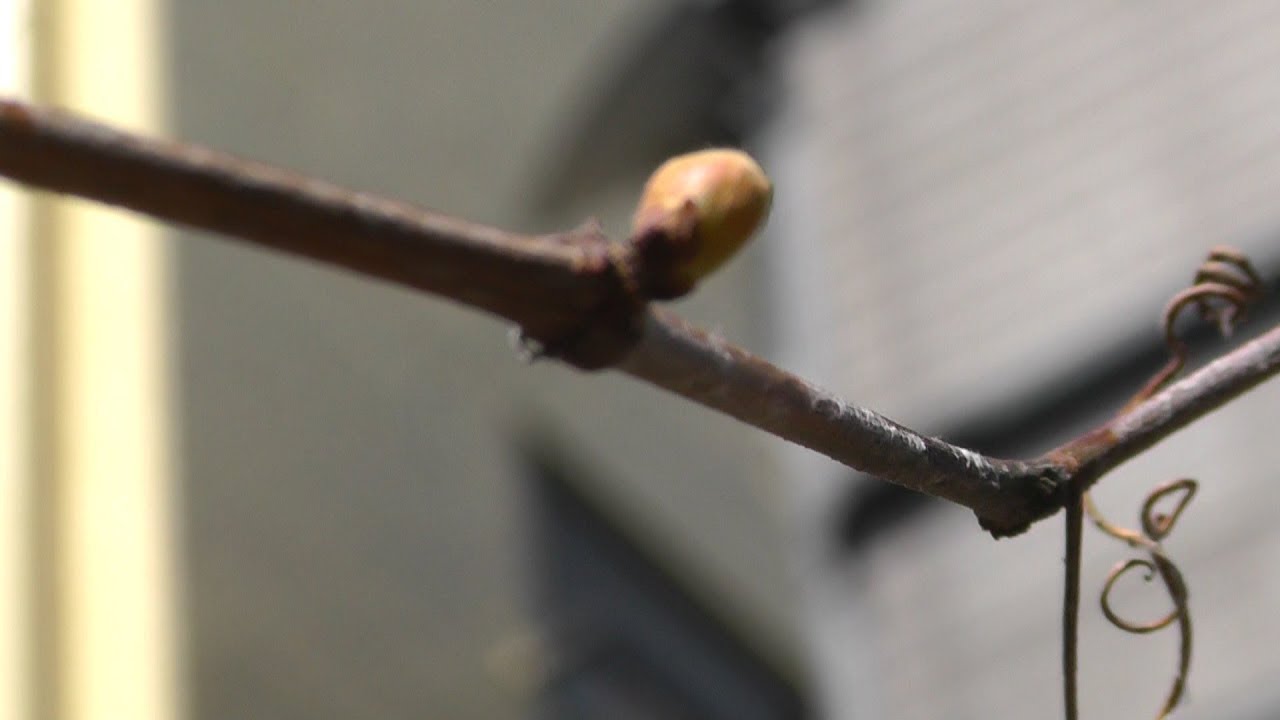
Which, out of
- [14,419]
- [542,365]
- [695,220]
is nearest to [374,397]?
[542,365]

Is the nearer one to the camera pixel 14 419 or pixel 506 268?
pixel 506 268

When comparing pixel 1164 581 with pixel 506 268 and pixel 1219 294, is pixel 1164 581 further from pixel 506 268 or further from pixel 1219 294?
pixel 506 268

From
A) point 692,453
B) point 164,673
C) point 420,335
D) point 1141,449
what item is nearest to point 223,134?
point 420,335

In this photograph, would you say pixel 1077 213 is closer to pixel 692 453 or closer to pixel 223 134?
pixel 223 134

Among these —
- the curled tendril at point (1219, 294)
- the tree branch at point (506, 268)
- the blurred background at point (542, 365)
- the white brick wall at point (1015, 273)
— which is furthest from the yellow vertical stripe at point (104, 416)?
the tree branch at point (506, 268)

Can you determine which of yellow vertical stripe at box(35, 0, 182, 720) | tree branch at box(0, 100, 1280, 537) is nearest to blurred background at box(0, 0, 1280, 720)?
yellow vertical stripe at box(35, 0, 182, 720)
